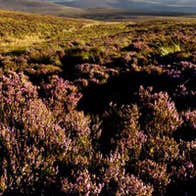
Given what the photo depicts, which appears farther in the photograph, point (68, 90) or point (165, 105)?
point (68, 90)

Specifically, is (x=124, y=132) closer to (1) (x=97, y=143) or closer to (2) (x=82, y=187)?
(1) (x=97, y=143)

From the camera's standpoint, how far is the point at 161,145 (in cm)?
437

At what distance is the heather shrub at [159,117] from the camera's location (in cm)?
512

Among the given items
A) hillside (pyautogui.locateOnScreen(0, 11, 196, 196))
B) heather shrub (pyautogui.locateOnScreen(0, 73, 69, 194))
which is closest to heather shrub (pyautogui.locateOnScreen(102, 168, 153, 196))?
hillside (pyautogui.locateOnScreen(0, 11, 196, 196))

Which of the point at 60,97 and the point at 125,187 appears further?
the point at 60,97

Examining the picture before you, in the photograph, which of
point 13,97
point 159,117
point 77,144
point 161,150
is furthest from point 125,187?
point 13,97

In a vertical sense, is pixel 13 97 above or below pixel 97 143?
above

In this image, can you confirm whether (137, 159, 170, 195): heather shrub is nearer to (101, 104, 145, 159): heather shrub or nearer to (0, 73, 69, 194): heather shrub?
(101, 104, 145, 159): heather shrub

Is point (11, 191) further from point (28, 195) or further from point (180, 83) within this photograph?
point (180, 83)

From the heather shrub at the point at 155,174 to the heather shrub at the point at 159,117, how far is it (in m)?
1.09

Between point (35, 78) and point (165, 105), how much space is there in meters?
5.23

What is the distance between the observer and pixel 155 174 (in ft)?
→ 11.8

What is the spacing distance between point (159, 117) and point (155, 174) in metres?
2.07

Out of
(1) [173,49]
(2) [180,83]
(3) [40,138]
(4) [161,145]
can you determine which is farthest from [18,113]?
(1) [173,49]
